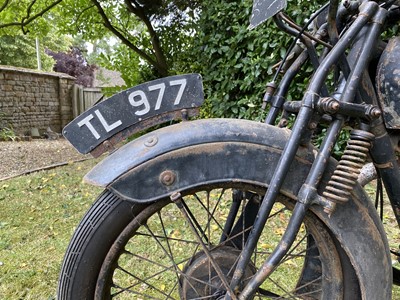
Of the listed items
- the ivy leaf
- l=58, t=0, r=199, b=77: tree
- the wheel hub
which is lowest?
the wheel hub

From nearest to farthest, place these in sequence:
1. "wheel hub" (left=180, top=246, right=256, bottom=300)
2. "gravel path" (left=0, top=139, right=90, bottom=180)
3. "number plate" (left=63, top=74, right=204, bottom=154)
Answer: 1. "number plate" (left=63, top=74, right=204, bottom=154)
2. "wheel hub" (left=180, top=246, right=256, bottom=300)
3. "gravel path" (left=0, top=139, right=90, bottom=180)

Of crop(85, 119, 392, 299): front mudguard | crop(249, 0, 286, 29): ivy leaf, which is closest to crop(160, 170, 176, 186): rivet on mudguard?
crop(85, 119, 392, 299): front mudguard

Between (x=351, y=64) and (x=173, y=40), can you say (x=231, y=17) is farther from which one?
(x=351, y=64)

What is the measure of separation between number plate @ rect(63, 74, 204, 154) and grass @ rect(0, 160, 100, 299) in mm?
1465

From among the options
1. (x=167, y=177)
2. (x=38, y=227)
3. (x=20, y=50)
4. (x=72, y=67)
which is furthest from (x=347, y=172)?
(x=72, y=67)

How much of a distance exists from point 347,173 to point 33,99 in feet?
Answer: 39.1

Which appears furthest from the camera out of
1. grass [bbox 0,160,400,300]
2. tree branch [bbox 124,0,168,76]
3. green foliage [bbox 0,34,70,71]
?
green foliage [bbox 0,34,70,71]

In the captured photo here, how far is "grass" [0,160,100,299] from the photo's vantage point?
2264 mm

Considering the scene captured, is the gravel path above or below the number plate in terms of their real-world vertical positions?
above

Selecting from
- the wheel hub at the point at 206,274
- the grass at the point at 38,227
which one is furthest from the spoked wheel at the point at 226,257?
the grass at the point at 38,227

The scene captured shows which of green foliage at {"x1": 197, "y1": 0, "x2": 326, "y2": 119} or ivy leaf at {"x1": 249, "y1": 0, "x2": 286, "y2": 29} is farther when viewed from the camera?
green foliage at {"x1": 197, "y1": 0, "x2": 326, "y2": 119}

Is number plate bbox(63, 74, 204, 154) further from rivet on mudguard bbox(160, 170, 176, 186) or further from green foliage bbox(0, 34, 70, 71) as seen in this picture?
green foliage bbox(0, 34, 70, 71)

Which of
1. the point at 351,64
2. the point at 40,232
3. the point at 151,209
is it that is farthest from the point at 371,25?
the point at 40,232

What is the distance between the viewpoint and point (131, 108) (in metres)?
1.12
